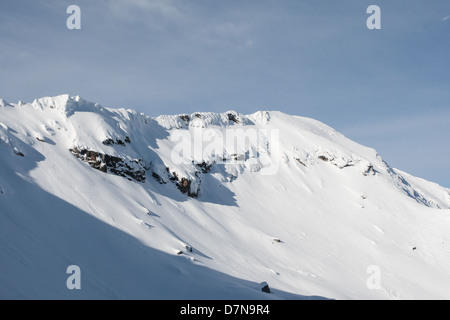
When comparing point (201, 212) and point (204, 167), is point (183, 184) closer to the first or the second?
point (201, 212)

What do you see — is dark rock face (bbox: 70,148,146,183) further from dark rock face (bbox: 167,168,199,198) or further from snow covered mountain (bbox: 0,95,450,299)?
dark rock face (bbox: 167,168,199,198)

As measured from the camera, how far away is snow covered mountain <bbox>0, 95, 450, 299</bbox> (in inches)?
1264

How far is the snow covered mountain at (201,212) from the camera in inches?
1264

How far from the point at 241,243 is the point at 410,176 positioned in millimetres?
74333

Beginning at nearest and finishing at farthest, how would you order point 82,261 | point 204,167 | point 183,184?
point 82,261 → point 183,184 → point 204,167

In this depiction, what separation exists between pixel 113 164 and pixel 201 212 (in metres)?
15.6

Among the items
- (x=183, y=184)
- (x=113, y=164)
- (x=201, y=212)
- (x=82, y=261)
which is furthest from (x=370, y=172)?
(x=82, y=261)

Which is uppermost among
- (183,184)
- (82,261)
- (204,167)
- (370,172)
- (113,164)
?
(370,172)

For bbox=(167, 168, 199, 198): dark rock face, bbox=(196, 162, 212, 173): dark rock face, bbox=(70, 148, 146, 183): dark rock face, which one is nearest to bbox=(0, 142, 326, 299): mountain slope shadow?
bbox=(70, 148, 146, 183): dark rock face

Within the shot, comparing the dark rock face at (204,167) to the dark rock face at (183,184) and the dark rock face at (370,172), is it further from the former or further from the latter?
the dark rock face at (370,172)

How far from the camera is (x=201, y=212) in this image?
53500 mm

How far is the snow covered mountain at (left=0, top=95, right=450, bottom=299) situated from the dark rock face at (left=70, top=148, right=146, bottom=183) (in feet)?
0.66

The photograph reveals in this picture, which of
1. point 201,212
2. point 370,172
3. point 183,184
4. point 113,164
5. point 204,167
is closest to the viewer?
point 113,164
